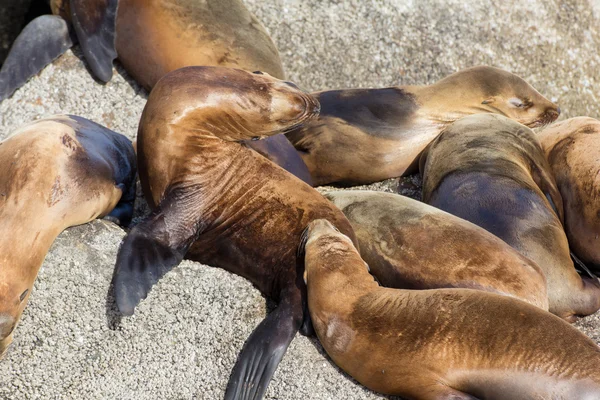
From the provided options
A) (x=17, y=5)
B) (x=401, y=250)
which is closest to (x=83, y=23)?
(x=17, y=5)

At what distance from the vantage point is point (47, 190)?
140 inches

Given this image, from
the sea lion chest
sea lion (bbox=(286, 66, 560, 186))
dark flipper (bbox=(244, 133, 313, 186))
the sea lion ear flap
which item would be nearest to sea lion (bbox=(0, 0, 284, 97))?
sea lion (bbox=(286, 66, 560, 186))

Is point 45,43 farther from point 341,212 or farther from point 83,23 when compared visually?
point 341,212

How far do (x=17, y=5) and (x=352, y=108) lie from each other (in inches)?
114

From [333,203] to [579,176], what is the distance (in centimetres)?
150

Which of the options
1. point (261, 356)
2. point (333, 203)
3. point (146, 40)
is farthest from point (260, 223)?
point (146, 40)

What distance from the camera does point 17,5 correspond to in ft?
21.0

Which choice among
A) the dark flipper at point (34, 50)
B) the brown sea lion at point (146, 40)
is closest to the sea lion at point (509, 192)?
the brown sea lion at point (146, 40)

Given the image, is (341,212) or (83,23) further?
(83,23)

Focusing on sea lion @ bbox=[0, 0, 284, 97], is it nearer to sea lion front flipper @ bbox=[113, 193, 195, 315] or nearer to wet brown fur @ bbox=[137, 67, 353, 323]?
wet brown fur @ bbox=[137, 67, 353, 323]

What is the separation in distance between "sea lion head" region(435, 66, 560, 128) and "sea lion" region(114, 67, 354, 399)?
174cm

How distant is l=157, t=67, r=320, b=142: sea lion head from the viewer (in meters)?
3.81

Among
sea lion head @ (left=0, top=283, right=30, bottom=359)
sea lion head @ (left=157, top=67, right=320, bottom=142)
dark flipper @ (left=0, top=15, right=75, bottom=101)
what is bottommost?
dark flipper @ (left=0, top=15, right=75, bottom=101)

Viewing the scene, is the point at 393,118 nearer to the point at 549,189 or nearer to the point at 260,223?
the point at 549,189
